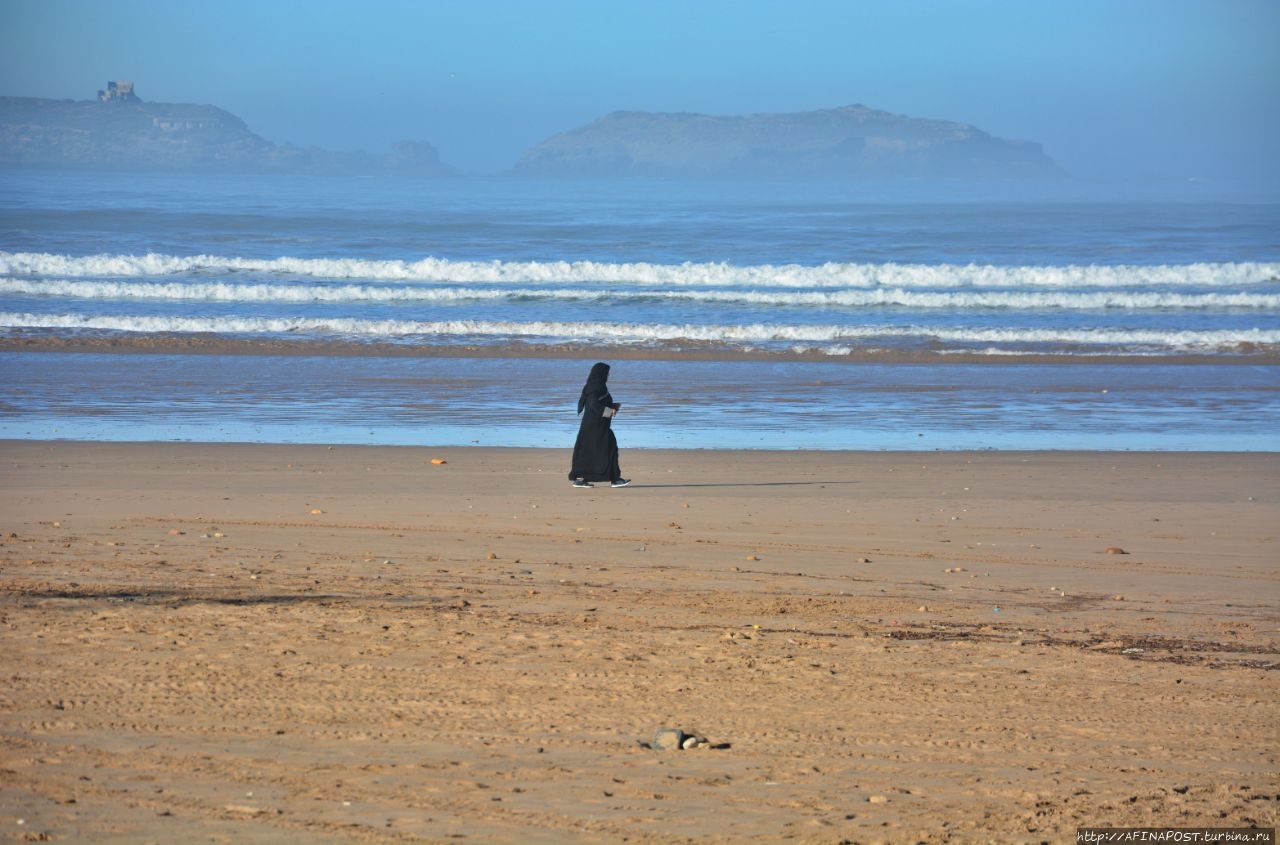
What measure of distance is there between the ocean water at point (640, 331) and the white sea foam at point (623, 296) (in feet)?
0.37

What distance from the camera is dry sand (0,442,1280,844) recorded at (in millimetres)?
4309

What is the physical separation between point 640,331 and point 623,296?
5621 millimetres

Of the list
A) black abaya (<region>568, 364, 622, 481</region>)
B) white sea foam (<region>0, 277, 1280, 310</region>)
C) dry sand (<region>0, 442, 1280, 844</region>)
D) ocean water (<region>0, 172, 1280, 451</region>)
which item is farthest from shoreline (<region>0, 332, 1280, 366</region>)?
dry sand (<region>0, 442, 1280, 844</region>)

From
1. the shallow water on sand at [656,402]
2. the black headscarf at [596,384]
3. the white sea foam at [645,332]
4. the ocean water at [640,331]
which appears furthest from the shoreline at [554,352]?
the black headscarf at [596,384]

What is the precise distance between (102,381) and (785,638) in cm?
1422

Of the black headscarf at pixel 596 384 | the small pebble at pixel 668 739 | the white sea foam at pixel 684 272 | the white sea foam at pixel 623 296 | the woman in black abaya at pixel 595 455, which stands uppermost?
the white sea foam at pixel 684 272

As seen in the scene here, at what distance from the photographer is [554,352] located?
22656 millimetres

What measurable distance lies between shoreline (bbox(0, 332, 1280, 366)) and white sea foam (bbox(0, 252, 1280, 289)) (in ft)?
36.6

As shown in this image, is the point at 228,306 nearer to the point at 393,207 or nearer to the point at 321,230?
the point at 321,230

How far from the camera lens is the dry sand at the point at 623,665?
4.31m

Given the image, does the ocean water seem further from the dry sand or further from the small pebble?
the small pebble

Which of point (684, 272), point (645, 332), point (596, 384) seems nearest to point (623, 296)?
point (684, 272)

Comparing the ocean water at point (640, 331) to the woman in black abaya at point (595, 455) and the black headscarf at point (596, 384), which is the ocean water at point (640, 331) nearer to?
the black headscarf at point (596, 384)

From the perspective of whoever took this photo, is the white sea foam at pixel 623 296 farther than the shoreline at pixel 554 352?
Yes
